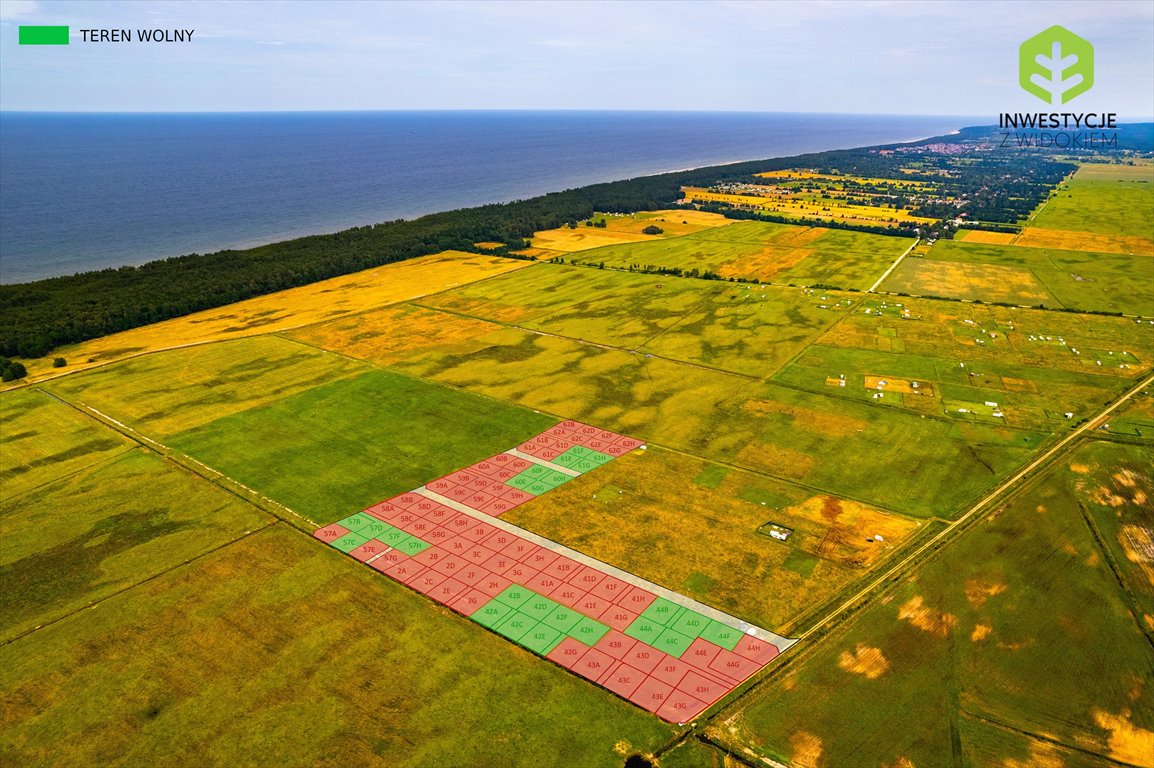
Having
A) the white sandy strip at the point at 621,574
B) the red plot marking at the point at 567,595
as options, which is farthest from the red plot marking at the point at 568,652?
the white sandy strip at the point at 621,574

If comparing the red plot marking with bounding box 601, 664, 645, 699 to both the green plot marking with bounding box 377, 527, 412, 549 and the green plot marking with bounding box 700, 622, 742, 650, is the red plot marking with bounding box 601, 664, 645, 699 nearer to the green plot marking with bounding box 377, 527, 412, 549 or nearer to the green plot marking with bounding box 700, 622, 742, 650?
the green plot marking with bounding box 700, 622, 742, 650

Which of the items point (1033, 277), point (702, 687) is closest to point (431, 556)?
point (702, 687)

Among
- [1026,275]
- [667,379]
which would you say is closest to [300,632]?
[667,379]

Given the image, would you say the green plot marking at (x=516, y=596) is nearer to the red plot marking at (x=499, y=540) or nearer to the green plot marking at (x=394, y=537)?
A: the red plot marking at (x=499, y=540)

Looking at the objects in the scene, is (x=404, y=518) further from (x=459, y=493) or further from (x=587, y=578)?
(x=587, y=578)

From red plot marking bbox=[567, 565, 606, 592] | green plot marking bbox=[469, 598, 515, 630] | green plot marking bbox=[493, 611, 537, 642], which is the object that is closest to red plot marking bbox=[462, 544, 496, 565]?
green plot marking bbox=[469, 598, 515, 630]
